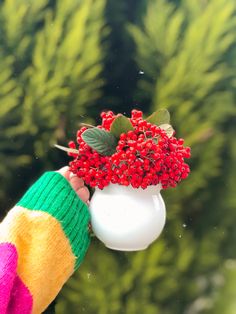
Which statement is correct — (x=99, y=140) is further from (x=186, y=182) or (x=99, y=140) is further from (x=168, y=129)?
(x=186, y=182)

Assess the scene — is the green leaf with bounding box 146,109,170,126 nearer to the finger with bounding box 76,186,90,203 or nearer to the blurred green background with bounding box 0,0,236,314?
the finger with bounding box 76,186,90,203

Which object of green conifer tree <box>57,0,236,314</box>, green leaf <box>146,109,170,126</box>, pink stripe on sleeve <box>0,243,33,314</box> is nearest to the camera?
pink stripe on sleeve <box>0,243,33,314</box>

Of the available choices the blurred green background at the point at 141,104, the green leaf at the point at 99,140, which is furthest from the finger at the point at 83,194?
the blurred green background at the point at 141,104

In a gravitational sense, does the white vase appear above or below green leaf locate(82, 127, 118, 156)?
below

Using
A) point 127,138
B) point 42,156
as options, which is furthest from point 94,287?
point 127,138

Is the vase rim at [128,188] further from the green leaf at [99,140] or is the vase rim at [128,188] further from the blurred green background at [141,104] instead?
the blurred green background at [141,104]

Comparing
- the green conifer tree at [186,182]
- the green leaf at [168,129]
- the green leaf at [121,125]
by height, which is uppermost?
the green leaf at [121,125]

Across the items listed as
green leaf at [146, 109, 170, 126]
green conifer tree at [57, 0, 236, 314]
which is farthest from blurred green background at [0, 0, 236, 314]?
green leaf at [146, 109, 170, 126]
